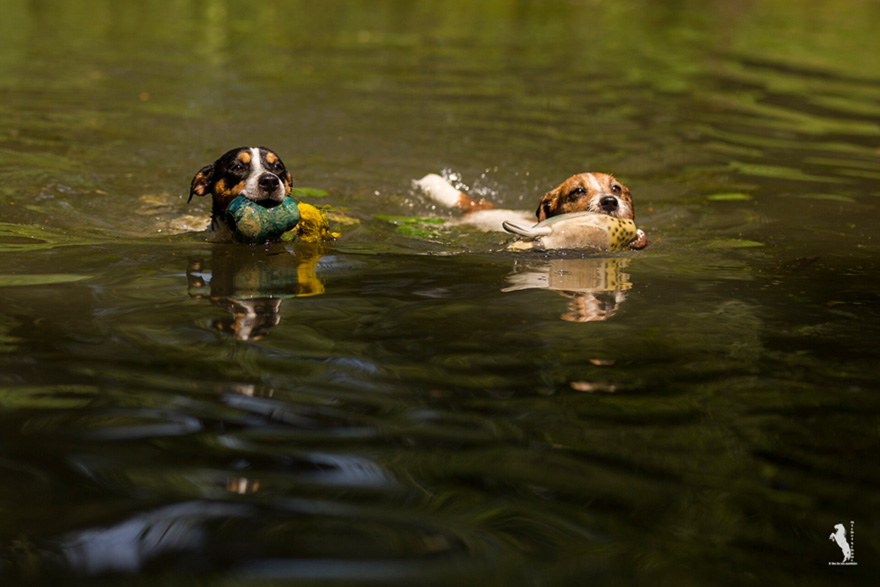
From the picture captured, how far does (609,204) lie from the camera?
5695 mm

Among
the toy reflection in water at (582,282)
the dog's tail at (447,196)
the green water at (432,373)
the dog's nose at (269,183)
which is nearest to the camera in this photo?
the green water at (432,373)

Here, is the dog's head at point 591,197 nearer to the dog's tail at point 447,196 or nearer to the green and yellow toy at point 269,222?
the dog's tail at point 447,196

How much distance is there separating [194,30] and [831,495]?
16185 millimetres

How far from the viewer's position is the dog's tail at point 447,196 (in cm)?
696

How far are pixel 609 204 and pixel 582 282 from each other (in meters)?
1.25

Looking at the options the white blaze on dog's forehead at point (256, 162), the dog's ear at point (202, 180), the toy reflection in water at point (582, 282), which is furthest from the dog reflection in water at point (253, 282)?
the toy reflection in water at point (582, 282)

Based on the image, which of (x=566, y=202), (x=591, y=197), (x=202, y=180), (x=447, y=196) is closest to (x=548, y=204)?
(x=566, y=202)

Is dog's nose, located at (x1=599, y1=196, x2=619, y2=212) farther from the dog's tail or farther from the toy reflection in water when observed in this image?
the dog's tail

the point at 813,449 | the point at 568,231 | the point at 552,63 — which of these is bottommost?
the point at 813,449

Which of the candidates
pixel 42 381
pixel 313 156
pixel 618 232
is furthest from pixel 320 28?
pixel 42 381

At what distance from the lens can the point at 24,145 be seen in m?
8.12

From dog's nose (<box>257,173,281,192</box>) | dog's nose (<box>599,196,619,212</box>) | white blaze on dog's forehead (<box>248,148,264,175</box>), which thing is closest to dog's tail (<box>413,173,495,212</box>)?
dog's nose (<box>599,196,619,212</box>)

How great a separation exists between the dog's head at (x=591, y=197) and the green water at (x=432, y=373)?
0.44m

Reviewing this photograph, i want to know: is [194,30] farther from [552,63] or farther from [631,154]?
[631,154]
